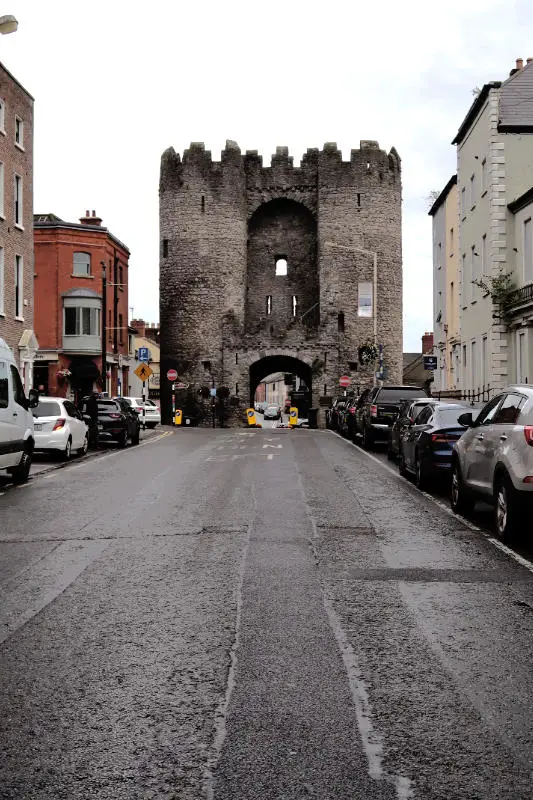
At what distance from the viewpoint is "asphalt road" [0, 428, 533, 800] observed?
389 centimetres

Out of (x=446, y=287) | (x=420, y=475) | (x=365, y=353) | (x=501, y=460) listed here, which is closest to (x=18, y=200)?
(x=446, y=287)

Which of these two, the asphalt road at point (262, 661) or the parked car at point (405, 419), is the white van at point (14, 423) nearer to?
the asphalt road at point (262, 661)

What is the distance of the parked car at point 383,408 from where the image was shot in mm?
26453

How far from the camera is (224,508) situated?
1276 centimetres

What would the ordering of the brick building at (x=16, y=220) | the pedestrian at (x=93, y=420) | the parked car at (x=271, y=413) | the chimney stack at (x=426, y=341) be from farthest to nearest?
the parked car at (x=271, y=413), the chimney stack at (x=426, y=341), the brick building at (x=16, y=220), the pedestrian at (x=93, y=420)

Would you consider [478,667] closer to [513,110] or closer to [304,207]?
[513,110]

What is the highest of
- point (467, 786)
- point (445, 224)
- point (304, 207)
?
point (304, 207)

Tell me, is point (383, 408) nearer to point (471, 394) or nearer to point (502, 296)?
point (502, 296)

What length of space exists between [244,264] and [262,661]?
189 feet

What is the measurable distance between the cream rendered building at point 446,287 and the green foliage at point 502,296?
7.27m

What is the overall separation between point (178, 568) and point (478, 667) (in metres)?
3.62

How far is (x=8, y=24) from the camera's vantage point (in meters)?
16.9

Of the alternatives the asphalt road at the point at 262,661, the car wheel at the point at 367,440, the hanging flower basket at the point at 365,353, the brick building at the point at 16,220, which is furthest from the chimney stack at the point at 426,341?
the asphalt road at the point at 262,661

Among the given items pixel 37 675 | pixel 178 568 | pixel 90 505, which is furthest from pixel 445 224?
pixel 37 675
